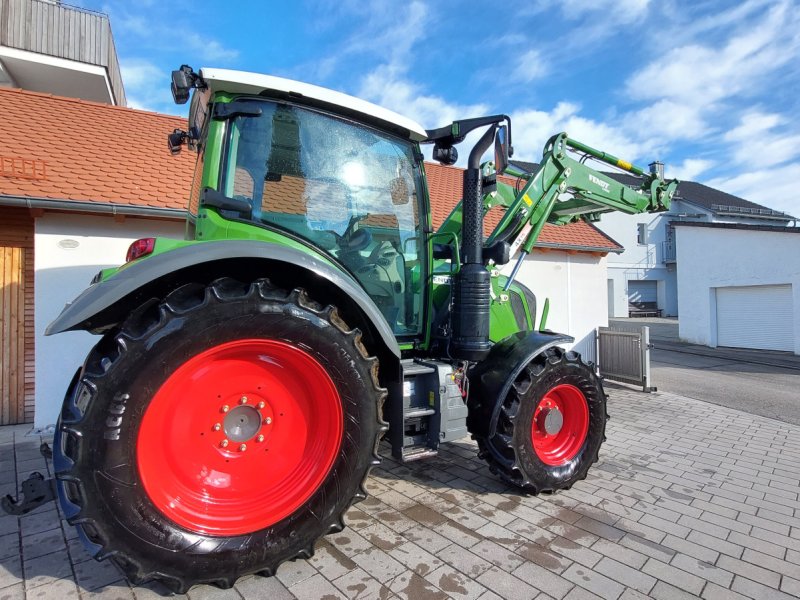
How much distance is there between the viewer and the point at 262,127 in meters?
2.62

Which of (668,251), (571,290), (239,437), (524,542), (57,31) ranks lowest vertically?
(524,542)

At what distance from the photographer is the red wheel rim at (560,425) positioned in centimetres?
348

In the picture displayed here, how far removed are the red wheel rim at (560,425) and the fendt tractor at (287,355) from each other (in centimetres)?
1

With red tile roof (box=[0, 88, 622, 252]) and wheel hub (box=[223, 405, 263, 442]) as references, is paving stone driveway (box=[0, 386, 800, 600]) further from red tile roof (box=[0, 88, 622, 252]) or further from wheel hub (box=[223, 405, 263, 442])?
red tile roof (box=[0, 88, 622, 252])

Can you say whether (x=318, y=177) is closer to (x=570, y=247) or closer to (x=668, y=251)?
(x=570, y=247)

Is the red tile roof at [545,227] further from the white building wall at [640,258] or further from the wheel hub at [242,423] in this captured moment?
the white building wall at [640,258]

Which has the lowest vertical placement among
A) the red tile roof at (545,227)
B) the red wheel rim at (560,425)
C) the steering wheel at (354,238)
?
the red wheel rim at (560,425)

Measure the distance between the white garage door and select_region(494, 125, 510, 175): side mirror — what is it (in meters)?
13.2

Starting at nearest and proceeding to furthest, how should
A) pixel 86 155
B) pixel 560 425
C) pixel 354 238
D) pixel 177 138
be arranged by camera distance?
pixel 354 238
pixel 177 138
pixel 560 425
pixel 86 155

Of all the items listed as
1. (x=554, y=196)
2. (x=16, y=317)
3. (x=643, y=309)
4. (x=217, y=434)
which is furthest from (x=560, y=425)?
(x=643, y=309)

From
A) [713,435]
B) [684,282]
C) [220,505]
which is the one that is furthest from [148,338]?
[684,282]

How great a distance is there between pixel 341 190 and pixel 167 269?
1.24 meters

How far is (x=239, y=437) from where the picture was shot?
7.44 feet

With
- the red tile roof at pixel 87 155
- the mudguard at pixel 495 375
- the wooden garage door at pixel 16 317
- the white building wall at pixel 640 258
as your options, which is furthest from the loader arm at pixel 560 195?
the white building wall at pixel 640 258
